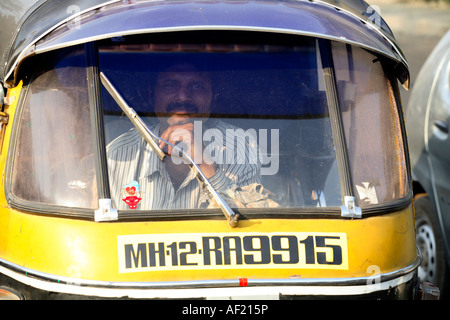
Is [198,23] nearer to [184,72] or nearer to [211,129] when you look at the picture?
[184,72]

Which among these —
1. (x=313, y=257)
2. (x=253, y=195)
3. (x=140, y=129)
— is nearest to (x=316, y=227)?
(x=313, y=257)

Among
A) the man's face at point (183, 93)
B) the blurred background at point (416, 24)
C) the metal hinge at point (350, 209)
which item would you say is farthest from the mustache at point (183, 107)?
the blurred background at point (416, 24)

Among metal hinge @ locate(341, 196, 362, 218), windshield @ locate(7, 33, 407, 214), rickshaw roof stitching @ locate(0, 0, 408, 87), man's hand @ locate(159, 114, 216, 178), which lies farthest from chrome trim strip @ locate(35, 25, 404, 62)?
metal hinge @ locate(341, 196, 362, 218)

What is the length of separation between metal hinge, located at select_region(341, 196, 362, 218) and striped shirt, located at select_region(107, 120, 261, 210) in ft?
1.53

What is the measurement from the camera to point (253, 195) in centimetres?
329

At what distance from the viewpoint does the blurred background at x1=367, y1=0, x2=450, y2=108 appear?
40.5 feet

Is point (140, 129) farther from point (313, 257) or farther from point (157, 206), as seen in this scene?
point (313, 257)

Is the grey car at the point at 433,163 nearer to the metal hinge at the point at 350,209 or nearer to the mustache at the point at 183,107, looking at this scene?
the metal hinge at the point at 350,209

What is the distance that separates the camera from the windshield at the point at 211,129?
10.5ft

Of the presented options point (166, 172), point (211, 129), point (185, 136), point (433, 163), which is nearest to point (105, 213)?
point (166, 172)

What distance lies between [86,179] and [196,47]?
0.88 metres

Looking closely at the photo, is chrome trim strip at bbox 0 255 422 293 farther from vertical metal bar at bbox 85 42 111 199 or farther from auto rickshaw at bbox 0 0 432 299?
vertical metal bar at bbox 85 42 111 199
